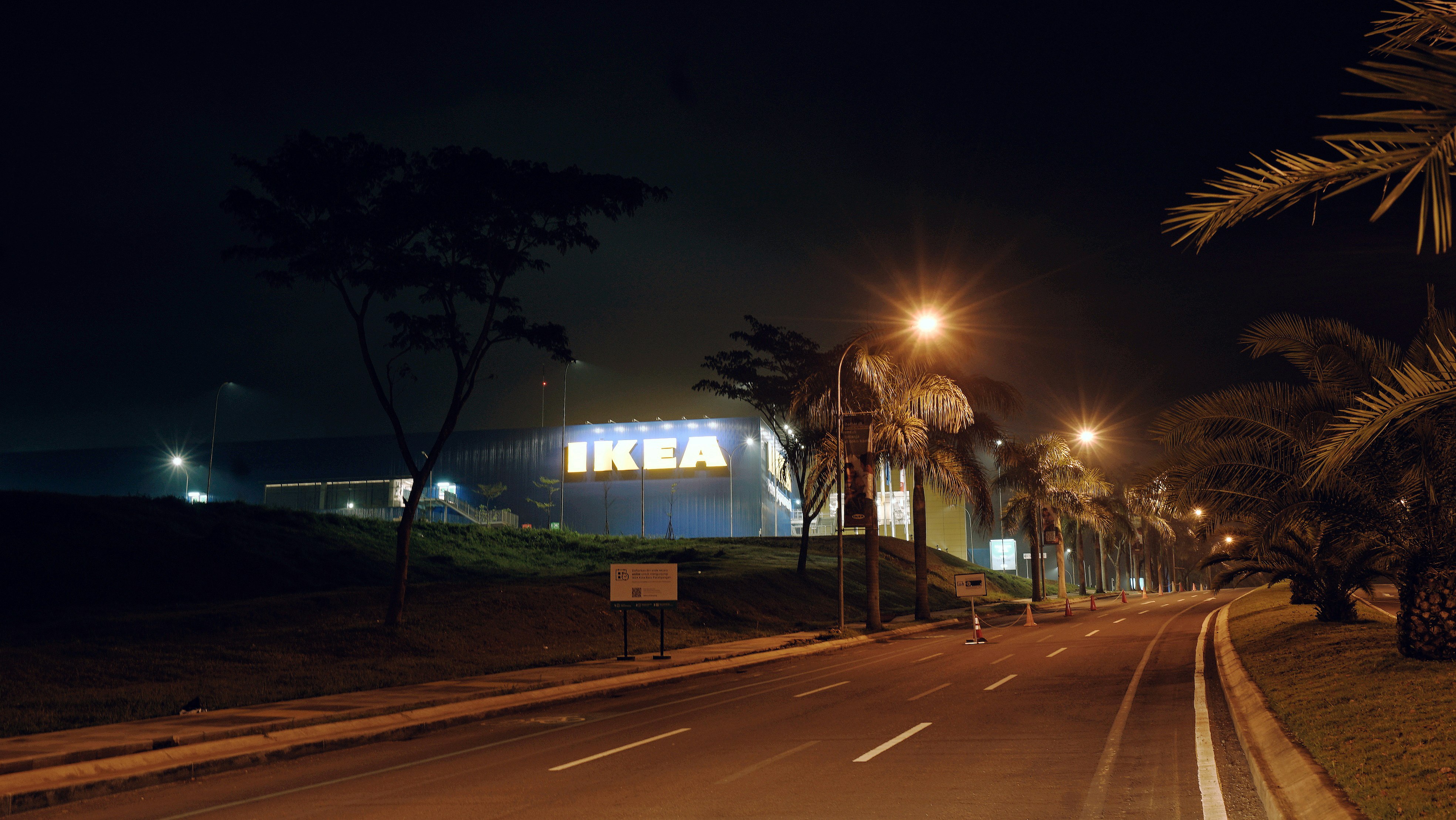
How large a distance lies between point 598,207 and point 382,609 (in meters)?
12.2

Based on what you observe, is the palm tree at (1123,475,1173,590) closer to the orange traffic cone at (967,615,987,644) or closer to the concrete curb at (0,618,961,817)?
the orange traffic cone at (967,615,987,644)

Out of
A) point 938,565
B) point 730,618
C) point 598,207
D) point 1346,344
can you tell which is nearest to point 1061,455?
point 938,565

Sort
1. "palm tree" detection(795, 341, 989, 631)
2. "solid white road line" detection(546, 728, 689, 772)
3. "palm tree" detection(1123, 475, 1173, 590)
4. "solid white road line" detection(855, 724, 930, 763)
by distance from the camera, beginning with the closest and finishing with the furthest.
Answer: "solid white road line" detection(855, 724, 930, 763), "solid white road line" detection(546, 728, 689, 772), "palm tree" detection(1123, 475, 1173, 590), "palm tree" detection(795, 341, 989, 631)

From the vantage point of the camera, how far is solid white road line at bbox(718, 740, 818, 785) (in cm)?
927

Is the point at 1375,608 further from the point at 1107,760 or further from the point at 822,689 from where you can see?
the point at 1107,760

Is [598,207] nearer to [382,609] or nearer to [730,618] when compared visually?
[382,609]

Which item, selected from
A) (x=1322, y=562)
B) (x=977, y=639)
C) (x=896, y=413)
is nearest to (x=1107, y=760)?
(x=1322, y=562)

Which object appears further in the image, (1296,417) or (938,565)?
(938,565)

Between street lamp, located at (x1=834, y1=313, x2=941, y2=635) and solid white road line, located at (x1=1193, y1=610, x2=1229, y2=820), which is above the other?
street lamp, located at (x1=834, y1=313, x2=941, y2=635)

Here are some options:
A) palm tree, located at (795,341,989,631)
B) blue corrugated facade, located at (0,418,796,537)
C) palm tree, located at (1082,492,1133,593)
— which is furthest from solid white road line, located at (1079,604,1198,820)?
blue corrugated facade, located at (0,418,796,537)

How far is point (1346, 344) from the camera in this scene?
52.4 feet

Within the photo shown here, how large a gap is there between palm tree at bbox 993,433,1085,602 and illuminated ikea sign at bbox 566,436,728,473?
29829mm

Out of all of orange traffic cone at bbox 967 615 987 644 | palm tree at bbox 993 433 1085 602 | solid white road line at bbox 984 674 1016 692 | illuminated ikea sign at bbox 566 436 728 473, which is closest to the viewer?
solid white road line at bbox 984 674 1016 692

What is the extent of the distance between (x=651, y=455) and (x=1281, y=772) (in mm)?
76358
